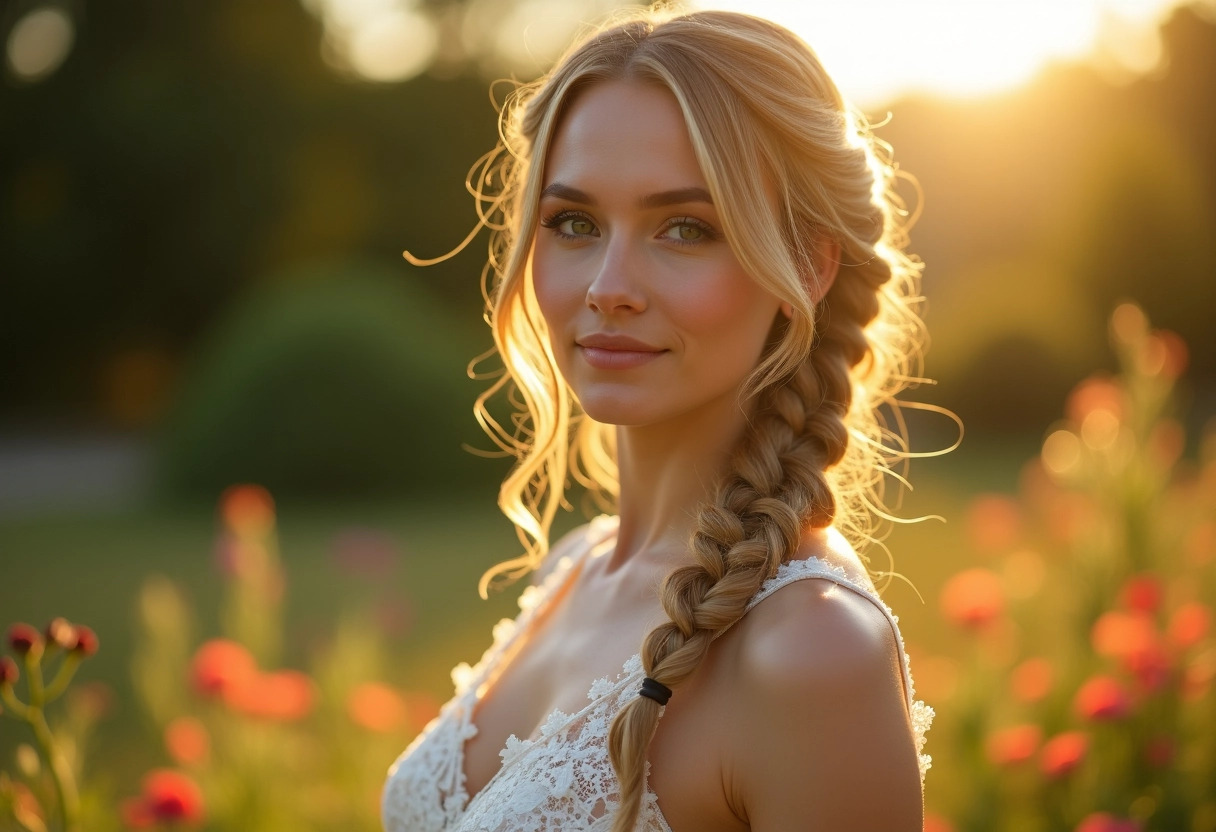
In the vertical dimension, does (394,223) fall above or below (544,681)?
above

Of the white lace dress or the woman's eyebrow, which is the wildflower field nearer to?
the white lace dress

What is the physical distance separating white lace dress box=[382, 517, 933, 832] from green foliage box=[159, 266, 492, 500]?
10900 millimetres

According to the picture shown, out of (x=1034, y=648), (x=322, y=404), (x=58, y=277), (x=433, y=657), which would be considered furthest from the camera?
(x=58, y=277)

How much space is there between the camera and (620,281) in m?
2.17

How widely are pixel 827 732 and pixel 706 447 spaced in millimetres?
770

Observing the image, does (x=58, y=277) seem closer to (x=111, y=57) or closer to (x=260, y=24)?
(x=111, y=57)

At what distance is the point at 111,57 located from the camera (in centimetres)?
2117

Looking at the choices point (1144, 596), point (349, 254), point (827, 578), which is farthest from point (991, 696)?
point (349, 254)

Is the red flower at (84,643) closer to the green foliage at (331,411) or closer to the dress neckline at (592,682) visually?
the dress neckline at (592,682)

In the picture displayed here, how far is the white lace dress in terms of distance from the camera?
204 cm

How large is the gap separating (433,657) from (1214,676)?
16.9 feet

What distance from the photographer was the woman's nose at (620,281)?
2.17m

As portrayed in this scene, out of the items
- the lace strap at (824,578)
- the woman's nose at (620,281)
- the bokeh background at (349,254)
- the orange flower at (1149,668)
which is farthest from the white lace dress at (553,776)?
the bokeh background at (349,254)

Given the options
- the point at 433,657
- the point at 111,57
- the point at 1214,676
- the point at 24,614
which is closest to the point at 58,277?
the point at 111,57
